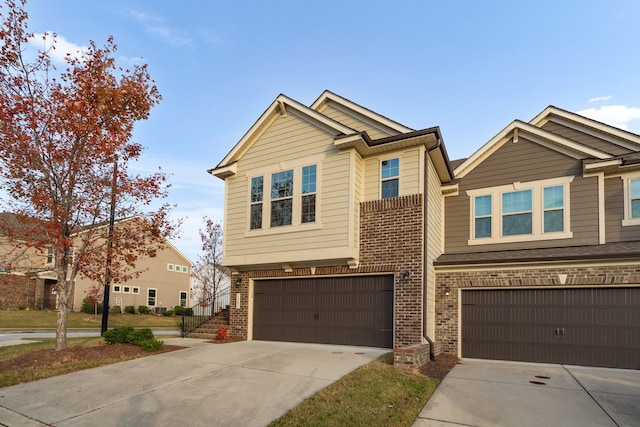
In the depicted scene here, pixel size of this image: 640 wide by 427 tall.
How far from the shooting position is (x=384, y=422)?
6457 millimetres

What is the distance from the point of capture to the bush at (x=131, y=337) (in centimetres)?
1156

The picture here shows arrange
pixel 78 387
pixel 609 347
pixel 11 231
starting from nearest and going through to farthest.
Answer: pixel 78 387 → pixel 11 231 → pixel 609 347

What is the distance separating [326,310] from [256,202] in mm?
4145

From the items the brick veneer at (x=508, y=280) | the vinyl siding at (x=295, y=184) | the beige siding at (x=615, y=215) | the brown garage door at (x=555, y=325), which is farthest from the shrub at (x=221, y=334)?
the beige siding at (x=615, y=215)

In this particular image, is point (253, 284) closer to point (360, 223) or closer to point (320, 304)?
point (320, 304)

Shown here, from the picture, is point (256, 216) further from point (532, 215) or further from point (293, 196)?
point (532, 215)

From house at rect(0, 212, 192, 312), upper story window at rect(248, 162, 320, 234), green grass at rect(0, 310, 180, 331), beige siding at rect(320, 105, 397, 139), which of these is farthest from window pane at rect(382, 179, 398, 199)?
house at rect(0, 212, 192, 312)

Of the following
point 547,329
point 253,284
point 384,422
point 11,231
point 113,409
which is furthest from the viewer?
point 253,284

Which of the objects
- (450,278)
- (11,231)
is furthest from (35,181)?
(450,278)

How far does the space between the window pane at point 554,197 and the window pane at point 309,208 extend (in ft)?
22.7

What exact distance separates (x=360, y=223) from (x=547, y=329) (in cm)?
585

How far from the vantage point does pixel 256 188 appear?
14.6 meters

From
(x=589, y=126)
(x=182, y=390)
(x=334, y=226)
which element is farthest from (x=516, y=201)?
(x=182, y=390)

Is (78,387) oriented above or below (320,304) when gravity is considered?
below
